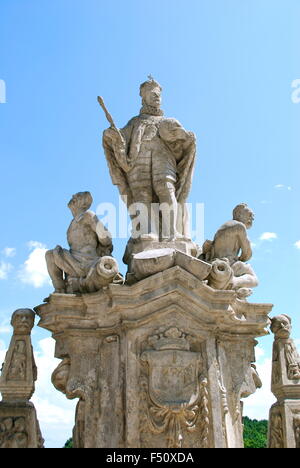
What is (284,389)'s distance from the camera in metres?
8.62

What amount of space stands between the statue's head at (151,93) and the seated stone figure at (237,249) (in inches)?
100.0

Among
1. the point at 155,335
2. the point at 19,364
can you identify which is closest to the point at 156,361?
the point at 155,335

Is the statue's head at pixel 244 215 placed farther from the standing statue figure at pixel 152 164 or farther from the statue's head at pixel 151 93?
the statue's head at pixel 151 93

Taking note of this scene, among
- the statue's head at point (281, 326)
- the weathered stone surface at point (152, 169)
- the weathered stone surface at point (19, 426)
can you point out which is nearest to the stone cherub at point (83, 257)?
the weathered stone surface at point (152, 169)

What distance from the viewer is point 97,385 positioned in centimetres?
805

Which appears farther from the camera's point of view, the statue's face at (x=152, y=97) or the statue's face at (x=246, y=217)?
the statue's face at (x=152, y=97)

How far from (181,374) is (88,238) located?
2.68m

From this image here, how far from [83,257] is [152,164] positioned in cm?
218

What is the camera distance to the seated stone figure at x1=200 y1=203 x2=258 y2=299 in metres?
9.02

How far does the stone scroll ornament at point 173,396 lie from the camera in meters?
7.68
